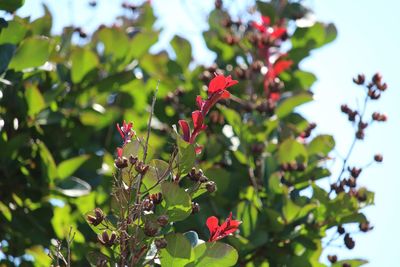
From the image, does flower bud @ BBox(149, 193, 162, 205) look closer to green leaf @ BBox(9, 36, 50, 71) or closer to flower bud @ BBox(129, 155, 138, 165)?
flower bud @ BBox(129, 155, 138, 165)

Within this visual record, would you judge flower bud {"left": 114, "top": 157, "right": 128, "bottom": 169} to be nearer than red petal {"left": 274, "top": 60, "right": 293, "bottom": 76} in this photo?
Yes

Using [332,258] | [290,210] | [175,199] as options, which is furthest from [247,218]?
[175,199]

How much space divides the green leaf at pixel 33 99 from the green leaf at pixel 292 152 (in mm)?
849

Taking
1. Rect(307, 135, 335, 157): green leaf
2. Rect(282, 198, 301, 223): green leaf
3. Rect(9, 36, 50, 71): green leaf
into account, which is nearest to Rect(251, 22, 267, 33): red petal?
Rect(307, 135, 335, 157): green leaf

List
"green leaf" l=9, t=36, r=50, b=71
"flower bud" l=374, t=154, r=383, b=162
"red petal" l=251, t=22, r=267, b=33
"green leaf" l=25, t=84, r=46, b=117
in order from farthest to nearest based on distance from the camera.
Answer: "red petal" l=251, t=22, r=267, b=33 → "flower bud" l=374, t=154, r=383, b=162 → "green leaf" l=25, t=84, r=46, b=117 → "green leaf" l=9, t=36, r=50, b=71

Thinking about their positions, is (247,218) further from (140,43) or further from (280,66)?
(140,43)

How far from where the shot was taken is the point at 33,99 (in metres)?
3.12

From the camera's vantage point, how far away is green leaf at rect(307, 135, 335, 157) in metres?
3.33

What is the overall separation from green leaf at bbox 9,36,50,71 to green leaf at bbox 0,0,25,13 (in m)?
0.17

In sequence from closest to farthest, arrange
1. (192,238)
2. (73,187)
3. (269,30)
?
(192,238) < (73,187) < (269,30)

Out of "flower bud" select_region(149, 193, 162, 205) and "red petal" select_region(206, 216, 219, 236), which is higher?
"flower bud" select_region(149, 193, 162, 205)

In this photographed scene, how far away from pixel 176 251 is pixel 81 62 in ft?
5.47

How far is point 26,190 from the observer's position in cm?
320

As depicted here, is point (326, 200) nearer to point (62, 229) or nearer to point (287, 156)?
point (287, 156)
